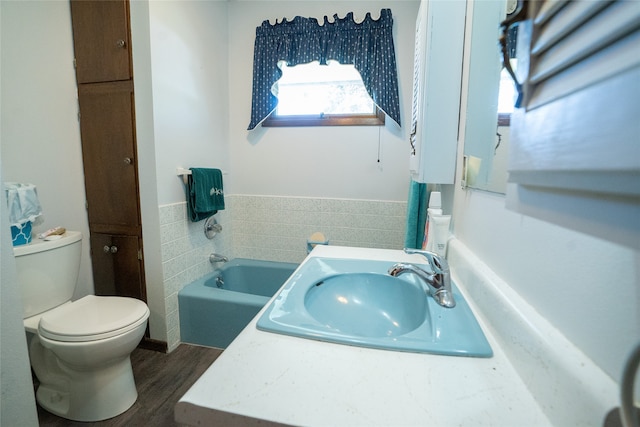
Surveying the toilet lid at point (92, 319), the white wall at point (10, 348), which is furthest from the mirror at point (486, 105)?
the toilet lid at point (92, 319)

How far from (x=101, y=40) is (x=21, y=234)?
118cm

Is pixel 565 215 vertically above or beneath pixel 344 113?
beneath

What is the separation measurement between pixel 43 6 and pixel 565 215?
261 cm

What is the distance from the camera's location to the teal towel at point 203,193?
1.89 meters

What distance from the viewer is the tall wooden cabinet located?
5.40ft

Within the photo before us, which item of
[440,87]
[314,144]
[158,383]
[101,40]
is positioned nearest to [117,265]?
[158,383]

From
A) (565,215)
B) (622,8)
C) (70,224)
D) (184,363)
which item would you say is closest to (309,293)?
(565,215)

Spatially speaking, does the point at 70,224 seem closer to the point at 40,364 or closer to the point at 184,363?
the point at 40,364

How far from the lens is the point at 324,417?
424 mm

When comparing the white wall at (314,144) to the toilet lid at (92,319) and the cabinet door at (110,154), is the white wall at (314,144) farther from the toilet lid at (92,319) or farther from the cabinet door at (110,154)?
the toilet lid at (92,319)

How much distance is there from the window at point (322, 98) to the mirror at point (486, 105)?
1229 mm

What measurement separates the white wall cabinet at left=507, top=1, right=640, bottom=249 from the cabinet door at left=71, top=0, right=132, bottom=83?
2.03 meters

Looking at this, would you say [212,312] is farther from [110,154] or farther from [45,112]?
[45,112]

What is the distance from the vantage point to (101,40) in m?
1.66
